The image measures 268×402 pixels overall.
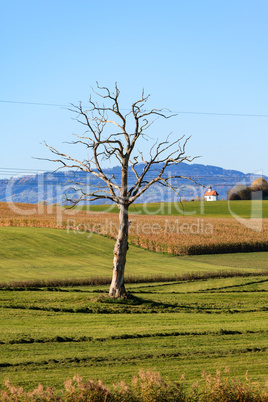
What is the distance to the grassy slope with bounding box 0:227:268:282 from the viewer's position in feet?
124

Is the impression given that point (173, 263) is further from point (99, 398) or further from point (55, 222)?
point (99, 398)

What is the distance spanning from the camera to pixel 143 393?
33.2ft

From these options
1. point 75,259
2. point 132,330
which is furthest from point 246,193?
point 132,330

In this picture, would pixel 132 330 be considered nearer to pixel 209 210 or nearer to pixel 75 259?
pixel 75 259

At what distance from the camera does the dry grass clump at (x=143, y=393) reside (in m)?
9.73

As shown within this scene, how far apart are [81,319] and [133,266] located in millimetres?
22857

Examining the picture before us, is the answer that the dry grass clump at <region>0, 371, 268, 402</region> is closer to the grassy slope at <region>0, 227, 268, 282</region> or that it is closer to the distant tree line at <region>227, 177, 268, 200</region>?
the grassy slope at <region>0, 227, 268, 282</region>

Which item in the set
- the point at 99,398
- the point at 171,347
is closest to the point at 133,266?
the point at 171,347

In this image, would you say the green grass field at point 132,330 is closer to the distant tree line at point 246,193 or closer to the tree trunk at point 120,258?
the tree trunk at point 120,258

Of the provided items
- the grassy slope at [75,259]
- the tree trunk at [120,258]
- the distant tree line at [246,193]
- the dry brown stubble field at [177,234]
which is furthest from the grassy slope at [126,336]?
the distant tree line at [246,193]

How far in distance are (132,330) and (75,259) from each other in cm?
2726

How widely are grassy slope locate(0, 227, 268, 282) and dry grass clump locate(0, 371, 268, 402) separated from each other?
23094mm

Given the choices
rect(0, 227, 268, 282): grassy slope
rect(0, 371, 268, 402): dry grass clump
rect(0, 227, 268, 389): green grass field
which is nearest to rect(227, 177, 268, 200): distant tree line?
rect(0, 227, 268, 282): grassy slope

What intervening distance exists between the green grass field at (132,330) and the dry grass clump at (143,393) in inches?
82.0
